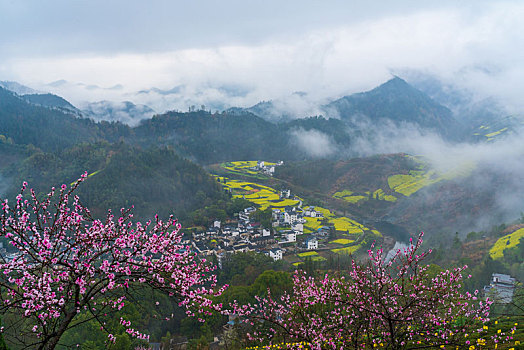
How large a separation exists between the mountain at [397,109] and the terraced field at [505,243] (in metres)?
111

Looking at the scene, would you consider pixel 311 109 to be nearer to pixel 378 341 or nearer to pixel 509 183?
pixel 509 183

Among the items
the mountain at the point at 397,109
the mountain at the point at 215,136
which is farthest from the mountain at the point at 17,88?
the mountain at the point at 397,109

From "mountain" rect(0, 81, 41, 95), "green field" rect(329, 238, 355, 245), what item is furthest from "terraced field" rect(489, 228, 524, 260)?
"mountain" rect(0, 81, 41, 95)

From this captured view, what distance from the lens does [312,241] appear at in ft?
132

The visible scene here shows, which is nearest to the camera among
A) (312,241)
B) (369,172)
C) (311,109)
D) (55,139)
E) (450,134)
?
(312,241)

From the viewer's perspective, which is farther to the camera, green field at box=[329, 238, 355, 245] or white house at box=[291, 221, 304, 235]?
white house at box=[291, 221, 304, 235]

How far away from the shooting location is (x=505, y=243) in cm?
3394

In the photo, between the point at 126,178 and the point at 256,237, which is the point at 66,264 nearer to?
the point at 256,237

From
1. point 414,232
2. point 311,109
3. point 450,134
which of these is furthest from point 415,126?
point 414,232

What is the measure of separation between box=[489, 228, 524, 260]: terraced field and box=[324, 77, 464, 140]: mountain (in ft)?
A: 366

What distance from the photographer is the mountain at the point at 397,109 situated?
151250 millimetres

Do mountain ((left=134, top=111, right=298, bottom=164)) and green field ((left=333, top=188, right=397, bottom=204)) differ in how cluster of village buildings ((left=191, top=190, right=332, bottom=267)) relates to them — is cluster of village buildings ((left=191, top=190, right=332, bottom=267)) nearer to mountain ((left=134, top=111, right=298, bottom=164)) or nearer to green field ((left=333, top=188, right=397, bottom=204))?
green field ((left=333, top=188, right=397, bottom=204))

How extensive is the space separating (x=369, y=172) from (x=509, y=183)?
82.8ft

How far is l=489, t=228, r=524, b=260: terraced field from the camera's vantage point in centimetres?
3212
